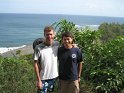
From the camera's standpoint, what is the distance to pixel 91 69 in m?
7.78

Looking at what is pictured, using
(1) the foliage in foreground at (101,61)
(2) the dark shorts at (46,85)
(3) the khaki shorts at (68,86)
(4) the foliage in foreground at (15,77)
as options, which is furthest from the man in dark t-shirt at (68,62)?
(1) the foliage in foreground at (101,61)

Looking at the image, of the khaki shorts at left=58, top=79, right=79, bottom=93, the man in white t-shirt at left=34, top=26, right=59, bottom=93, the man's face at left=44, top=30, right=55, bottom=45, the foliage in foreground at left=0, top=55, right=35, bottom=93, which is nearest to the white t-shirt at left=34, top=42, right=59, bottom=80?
the man in white t-shirt at left=34, top=26, right=59, bottom=93

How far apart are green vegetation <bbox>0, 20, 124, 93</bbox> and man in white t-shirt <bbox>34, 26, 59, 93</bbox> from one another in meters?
1.51

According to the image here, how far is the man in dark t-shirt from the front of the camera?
5661mm

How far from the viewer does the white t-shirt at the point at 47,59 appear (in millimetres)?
5512

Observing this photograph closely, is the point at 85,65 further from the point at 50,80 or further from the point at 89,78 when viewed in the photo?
the point at 50,80

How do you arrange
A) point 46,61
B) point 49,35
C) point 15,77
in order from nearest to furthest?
point 49,35, point 46,61, point 15,77

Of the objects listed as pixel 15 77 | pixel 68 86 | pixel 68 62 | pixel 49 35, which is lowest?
pixel 15 77

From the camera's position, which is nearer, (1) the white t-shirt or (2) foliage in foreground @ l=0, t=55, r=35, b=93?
(1) the white t-shirt

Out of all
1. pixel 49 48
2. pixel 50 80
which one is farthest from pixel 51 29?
pixel 50 80

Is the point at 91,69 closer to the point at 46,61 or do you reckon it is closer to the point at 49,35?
the point at 46,61

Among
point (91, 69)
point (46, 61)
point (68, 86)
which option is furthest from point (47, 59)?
point (91, 69)

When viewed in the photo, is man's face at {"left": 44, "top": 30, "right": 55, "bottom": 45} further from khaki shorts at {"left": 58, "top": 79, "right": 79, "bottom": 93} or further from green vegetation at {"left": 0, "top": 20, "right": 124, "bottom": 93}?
green vegetation at {"left": 0, "top": 20, "right": 124, "bottom": 93}

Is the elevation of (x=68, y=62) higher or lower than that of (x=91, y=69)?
higher
